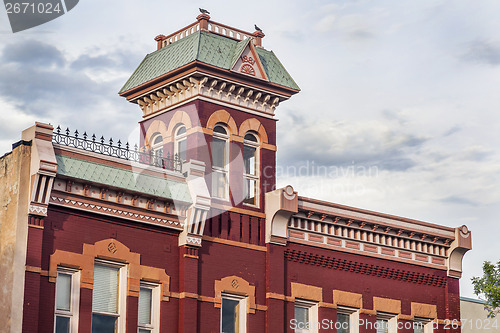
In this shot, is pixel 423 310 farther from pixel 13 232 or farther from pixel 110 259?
pixel 13 232

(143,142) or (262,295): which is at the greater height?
(143,142)

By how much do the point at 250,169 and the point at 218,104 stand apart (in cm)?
264

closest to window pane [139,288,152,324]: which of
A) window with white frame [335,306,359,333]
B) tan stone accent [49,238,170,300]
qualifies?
tan stone accent [49,238,170,300]

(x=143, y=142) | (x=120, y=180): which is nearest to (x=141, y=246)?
(x=120, y=180)

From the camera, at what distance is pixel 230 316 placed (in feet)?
104

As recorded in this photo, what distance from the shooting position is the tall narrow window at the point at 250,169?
33.6 metres

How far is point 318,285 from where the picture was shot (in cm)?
3400

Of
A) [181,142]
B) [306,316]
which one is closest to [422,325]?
[306,316]

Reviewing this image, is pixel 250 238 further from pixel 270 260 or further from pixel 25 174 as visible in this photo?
pixel 25 174

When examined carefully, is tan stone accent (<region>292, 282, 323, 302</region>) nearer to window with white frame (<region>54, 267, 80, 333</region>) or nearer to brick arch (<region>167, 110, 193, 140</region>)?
brick arch (<region>167, 110, 193, 140</region>)

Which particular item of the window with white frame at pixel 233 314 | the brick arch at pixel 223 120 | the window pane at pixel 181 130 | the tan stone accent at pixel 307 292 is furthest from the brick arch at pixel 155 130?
the tan stone accent at pixel 307 292

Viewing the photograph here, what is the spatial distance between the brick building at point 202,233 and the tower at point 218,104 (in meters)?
0.06

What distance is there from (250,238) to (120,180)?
5355mm

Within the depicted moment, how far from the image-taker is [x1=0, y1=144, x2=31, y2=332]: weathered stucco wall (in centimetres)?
2667
